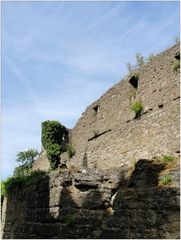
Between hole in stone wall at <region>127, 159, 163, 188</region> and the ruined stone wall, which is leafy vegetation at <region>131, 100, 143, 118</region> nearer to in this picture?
the ruined stone wall

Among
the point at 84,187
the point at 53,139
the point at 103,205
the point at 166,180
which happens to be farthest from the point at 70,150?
the point at 166,180

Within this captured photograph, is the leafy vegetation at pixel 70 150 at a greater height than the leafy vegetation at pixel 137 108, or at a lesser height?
lesser

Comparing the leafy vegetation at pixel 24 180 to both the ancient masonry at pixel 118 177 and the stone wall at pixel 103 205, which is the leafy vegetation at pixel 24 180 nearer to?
the ancient masonry at pixel 118 177

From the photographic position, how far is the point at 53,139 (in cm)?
2397

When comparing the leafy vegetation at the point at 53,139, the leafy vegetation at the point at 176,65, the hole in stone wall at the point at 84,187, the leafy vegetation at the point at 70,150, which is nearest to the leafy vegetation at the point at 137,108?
the leafy vegetation at the point at 176,65

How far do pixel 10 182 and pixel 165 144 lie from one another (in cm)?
621

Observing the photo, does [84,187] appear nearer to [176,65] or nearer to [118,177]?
[118,177]

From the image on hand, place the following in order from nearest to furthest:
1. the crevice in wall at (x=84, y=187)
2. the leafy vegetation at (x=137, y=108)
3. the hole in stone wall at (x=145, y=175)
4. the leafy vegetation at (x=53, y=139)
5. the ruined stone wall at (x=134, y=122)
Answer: the hole in stone wall at (x=145, y=175) → the crevice in wall at (x=84, y=187) → the ruined stone wall at (x=134, y=122) → the leafy vegetation at (x=137, y=108) → the leafy vegetation at (x=53, y=139)

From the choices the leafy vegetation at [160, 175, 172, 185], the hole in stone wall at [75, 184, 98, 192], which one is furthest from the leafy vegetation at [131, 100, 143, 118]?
the leafy vegetation at [160, 175, 172, 185]

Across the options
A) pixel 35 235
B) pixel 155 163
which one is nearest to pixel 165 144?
pixel 155 163

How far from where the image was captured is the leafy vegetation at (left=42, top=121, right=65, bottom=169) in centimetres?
2302

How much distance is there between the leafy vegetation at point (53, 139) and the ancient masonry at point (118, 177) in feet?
3.47

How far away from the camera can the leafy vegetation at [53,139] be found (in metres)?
23.0

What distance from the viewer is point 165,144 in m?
13.5
